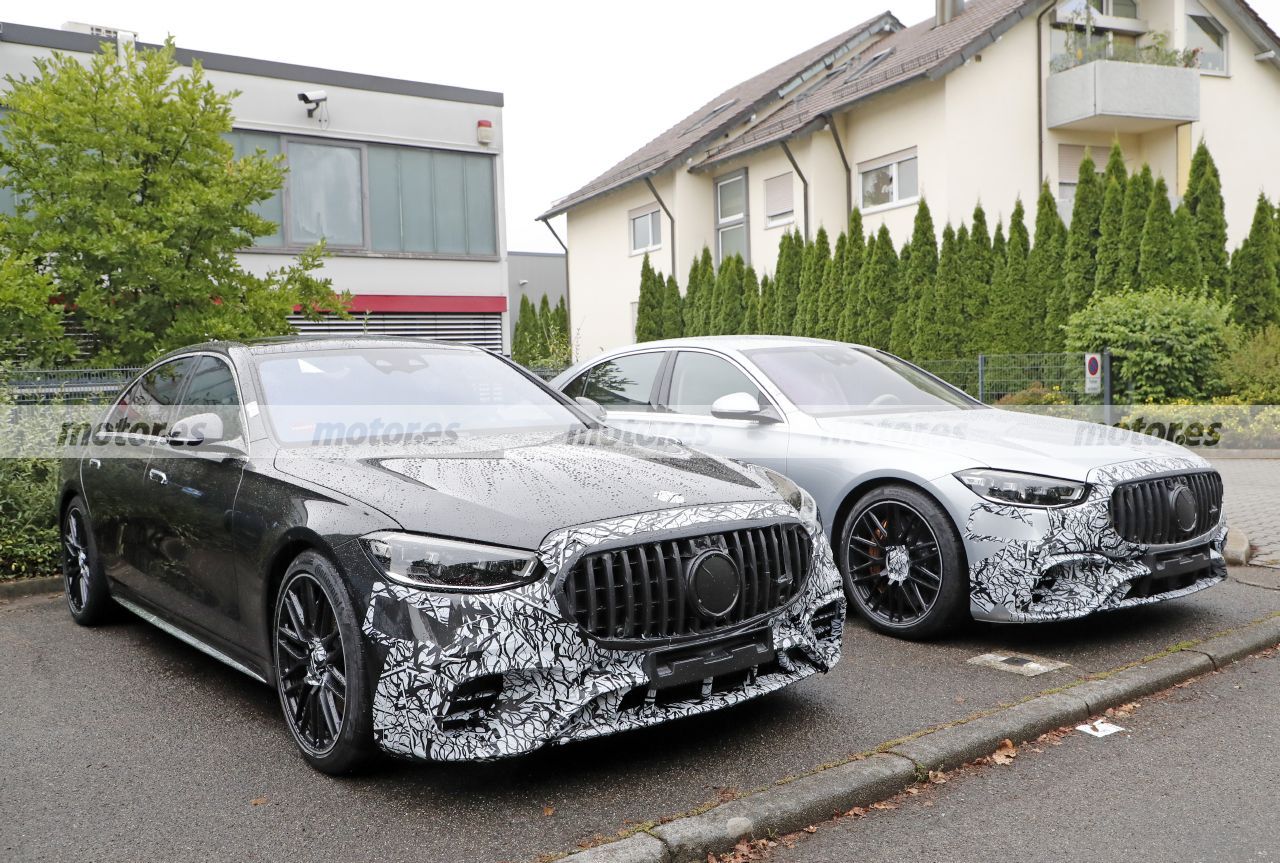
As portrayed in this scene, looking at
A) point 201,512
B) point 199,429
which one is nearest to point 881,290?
point 199,429

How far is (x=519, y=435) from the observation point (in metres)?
4.65

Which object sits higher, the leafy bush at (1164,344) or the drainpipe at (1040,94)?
the drainpipe at (1040,94)

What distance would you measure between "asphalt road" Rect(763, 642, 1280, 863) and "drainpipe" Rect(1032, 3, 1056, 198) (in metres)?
18.9

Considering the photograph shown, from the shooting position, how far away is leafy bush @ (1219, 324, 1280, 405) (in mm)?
14109

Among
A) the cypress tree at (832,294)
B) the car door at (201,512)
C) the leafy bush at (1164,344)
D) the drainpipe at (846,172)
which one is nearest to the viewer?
the car door at (201,512)

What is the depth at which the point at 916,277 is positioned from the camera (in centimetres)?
1958

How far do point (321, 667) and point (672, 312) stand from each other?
22850 millimetres

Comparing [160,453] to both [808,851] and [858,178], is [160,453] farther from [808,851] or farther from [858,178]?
[858,178]

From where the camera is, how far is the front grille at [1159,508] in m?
5.00

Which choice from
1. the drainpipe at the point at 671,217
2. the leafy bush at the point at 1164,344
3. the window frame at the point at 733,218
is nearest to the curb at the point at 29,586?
the leafy bush at the point at 1164,344

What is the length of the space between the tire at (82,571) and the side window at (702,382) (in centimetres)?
343

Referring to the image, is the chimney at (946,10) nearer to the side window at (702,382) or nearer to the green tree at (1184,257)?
the green tree at (1184,257)

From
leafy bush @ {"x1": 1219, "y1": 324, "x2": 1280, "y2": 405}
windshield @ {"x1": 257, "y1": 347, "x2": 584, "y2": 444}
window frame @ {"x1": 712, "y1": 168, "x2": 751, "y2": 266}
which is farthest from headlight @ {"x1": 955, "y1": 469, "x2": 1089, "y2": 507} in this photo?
window frame @ {"x1": 712, "y1": 168, "x2": 751, "y2": 266}

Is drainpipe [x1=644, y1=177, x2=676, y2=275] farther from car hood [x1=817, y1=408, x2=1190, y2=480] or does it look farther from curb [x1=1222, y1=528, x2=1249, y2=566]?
car hood [x1=817, y1=408, x2=1190, y2=480]
